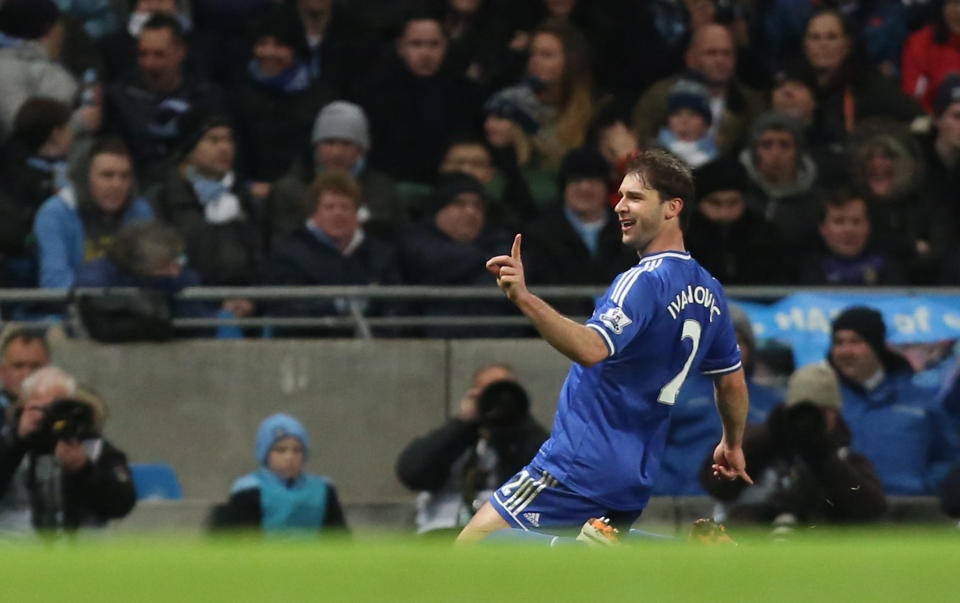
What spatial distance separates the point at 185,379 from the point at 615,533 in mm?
5037

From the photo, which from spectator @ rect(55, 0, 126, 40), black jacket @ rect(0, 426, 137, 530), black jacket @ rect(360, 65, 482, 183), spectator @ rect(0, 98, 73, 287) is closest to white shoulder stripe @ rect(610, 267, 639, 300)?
black jacket @ rect(0, 426, 137, 530)

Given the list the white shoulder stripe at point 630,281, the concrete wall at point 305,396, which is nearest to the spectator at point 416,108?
the concrete wall at point 305,396

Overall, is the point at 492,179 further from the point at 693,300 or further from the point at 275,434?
→ the point at 693,300

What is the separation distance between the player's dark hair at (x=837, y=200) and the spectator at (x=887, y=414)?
0.85 meters

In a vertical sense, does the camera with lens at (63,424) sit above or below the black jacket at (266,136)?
below

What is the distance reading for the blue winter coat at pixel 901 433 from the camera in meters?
11.7

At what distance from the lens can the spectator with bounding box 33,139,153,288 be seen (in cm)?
1174

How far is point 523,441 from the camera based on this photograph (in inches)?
429

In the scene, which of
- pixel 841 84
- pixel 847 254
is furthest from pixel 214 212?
pixel 841 84

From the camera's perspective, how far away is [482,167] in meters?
12.6

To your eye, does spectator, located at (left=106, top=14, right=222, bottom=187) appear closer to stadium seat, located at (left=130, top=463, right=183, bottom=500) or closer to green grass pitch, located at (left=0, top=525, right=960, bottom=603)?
stadium seat, located at (left=130, top=463, right=183, bottom=500)

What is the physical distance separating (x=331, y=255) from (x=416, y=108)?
1.36 meters

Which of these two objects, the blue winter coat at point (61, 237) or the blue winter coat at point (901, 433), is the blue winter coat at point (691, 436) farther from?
the blue winter coat at point (61, 237)

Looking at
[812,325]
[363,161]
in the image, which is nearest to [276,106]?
Answer: [363,161]
